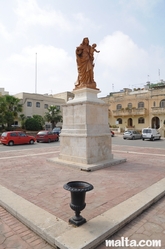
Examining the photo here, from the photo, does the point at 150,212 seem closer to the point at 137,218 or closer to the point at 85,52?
the point at 137,218

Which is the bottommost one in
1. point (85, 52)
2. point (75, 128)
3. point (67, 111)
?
point (75, 128)

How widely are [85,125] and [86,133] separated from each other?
0.34 m

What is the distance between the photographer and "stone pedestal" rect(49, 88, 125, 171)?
700 cm

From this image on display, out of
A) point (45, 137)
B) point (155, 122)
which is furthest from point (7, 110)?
point (155, 122)

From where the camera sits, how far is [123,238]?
2688mm

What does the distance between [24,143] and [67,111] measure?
40.6 feet

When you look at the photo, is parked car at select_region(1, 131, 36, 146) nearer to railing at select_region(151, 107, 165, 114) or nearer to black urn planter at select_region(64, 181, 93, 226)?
black urn planter at select_region(64, 181, 93, 226)

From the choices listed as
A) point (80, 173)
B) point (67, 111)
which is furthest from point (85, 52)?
point (80, 173)

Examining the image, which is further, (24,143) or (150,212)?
(24,143)

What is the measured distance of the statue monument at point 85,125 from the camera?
7.02 m

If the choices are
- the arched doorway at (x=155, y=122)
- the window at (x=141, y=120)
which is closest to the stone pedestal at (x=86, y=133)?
the window at (x=141, y=120)

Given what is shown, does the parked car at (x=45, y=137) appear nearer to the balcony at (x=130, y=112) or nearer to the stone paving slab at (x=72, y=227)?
the stone paving slab at (x=72, y=227)

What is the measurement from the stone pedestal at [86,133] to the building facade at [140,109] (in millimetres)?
27700

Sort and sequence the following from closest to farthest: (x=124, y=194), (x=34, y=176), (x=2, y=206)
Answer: (x=2, y=206)
(x=124, y=194)
(x=34, y=176)
